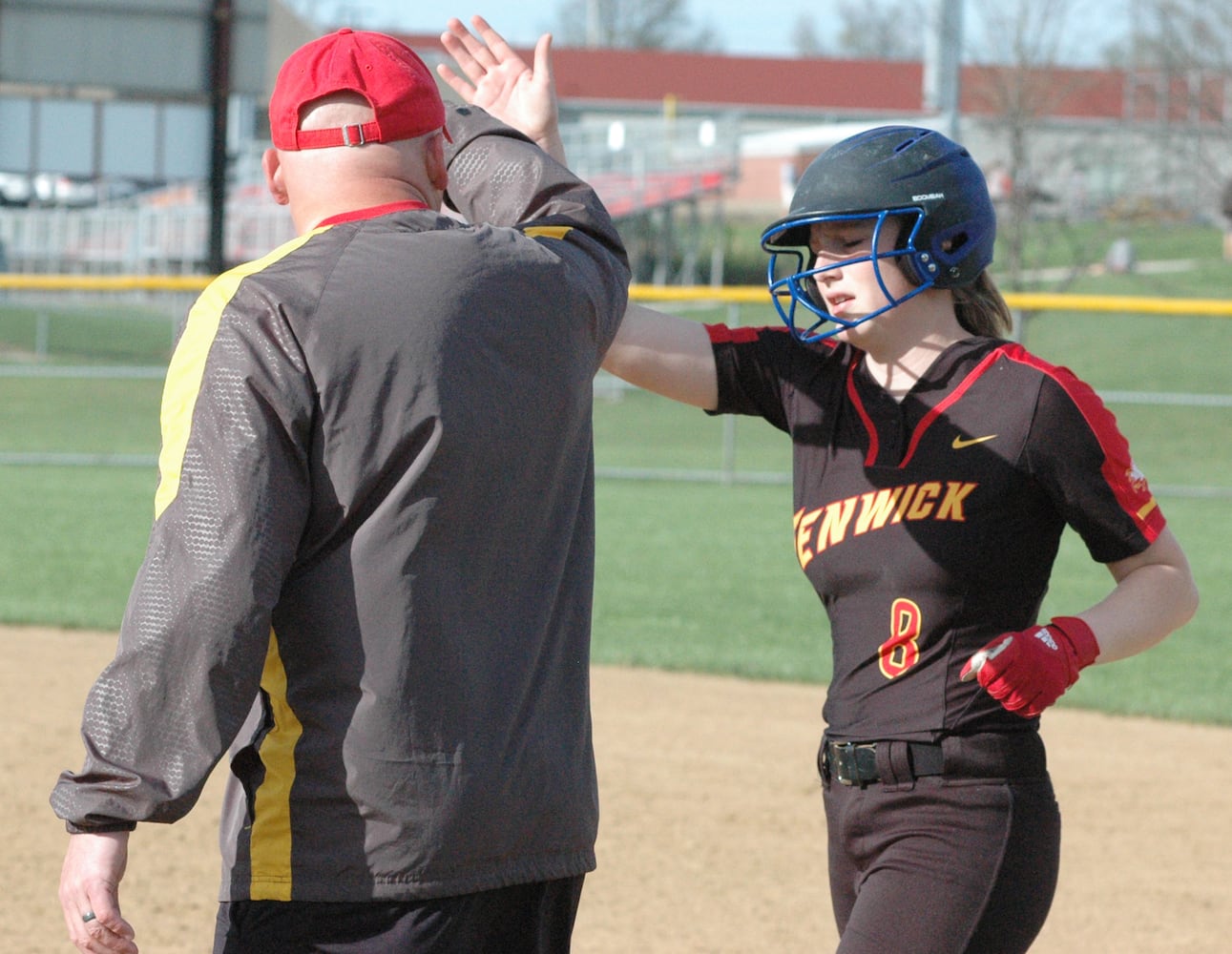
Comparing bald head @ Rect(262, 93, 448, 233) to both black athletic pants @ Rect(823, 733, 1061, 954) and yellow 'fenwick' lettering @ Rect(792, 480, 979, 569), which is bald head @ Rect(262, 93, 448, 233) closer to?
yellow 'fenwick' lettering @ Rect(792, 480, 979, 569)

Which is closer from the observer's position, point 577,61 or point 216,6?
point 216,6

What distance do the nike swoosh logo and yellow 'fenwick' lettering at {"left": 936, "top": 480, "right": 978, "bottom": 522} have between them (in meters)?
0.07

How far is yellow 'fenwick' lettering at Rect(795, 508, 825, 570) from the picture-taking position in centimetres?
299

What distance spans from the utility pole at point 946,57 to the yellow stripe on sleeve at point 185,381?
16629mm

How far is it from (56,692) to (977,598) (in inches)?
212

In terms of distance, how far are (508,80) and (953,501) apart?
1.16 metres

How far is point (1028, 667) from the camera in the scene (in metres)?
2.60

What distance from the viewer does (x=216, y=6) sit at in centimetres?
1786

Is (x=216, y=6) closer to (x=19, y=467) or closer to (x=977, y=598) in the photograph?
(x=19, y=467)

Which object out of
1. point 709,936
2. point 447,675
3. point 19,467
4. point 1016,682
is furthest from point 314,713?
point 19,467

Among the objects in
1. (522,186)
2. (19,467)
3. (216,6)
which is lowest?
(19,467)

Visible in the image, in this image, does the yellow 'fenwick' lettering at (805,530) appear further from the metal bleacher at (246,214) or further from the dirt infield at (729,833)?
the metal bleacher at (246,214)

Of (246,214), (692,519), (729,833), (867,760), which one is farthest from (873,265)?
(246,214)

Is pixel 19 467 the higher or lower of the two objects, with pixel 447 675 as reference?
lower
